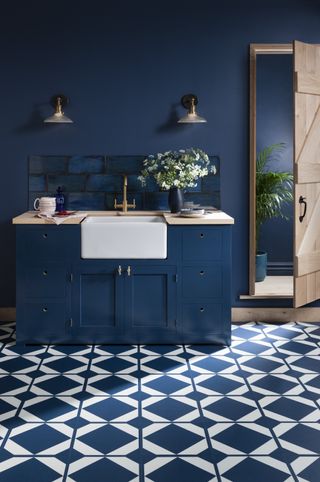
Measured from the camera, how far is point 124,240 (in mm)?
4695

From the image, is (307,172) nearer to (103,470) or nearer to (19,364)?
(19,364)

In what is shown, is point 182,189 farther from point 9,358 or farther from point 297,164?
point 9,358

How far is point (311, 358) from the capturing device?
450 centimetres

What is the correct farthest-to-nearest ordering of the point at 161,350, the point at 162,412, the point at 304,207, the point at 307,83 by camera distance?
1. the point at 304,207
2. the point at 307,83
3. the point at 161,350
4. the point at 162,412

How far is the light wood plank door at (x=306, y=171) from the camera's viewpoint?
4992 millimetres

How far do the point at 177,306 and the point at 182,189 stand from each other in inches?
38.0

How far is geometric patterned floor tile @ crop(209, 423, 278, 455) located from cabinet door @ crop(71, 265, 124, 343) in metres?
1.50

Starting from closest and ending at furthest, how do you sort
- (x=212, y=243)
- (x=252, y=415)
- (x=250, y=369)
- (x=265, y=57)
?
(x=252, y=415) < (x=250, y=369) < (x=212, y=243) < (x=265, y=57)

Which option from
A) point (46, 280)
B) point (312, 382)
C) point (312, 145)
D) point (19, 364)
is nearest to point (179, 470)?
point (312, 382)

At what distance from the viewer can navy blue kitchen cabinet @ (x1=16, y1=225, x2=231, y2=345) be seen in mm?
4723

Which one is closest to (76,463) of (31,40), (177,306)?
(177,306)

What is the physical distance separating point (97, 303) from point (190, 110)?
1650mm

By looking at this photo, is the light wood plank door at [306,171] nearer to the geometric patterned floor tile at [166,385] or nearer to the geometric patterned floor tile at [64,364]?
the geometric patterned floor tile at [166,385]

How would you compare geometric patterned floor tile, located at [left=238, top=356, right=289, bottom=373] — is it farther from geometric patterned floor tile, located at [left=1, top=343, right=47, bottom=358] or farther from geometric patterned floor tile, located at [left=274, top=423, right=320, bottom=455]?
geometric patterned floor tile, located at [left=1, top=343, right=47, bottom=358]
